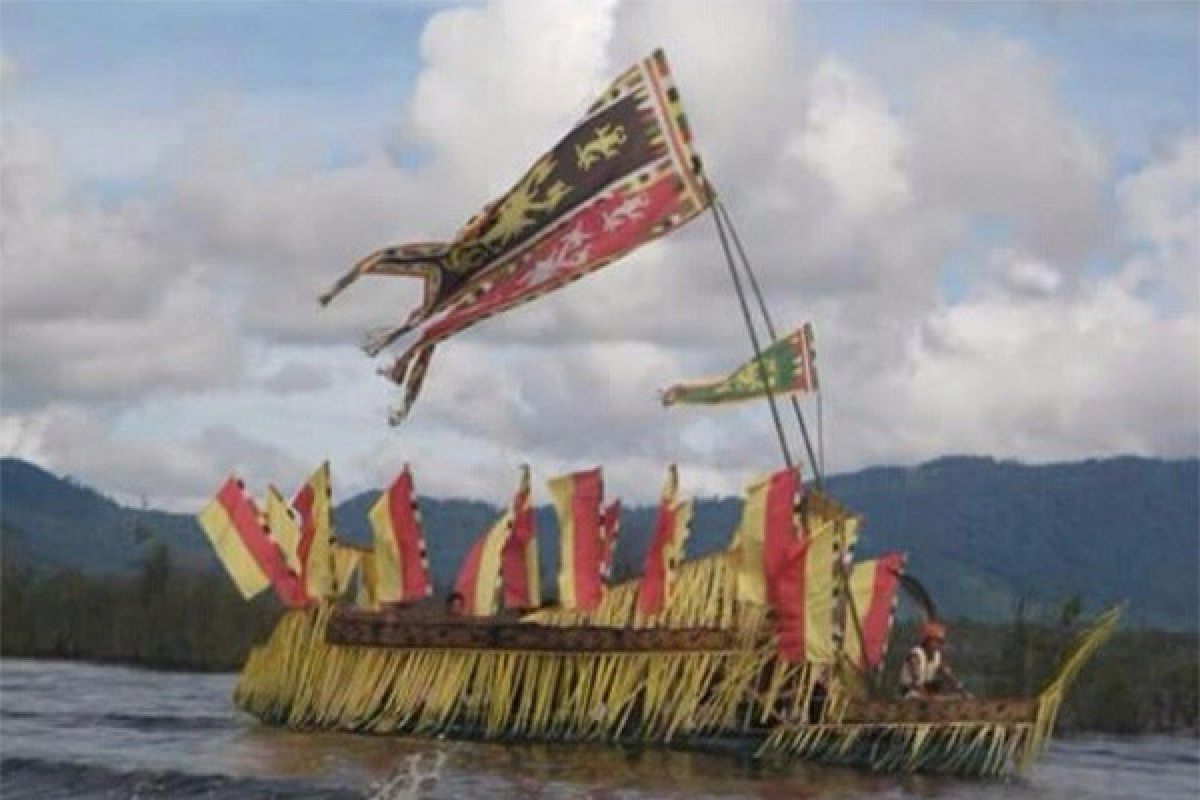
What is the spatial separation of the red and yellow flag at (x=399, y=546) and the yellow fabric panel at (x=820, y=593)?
725cm

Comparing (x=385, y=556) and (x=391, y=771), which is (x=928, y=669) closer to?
(x=391, y=771)

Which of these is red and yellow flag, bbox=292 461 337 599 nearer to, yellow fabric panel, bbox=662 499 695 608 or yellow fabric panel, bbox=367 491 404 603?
yellow fabric panel, bbox=367 491 404 603

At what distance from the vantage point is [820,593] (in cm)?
2984

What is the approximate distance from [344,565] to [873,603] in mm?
8892

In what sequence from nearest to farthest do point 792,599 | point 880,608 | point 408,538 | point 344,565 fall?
1. point 792,599
2. point 880,608
3. point 408,538
4. point 344,565

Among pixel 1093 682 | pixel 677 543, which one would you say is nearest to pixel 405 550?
pixel 677 543

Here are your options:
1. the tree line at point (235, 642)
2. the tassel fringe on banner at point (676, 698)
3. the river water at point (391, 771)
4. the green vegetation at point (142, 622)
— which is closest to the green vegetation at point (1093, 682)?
the tree line at point (235, 642)

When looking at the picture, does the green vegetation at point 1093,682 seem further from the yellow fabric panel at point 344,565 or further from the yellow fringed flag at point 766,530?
the yellow fringed flag at point 766,530

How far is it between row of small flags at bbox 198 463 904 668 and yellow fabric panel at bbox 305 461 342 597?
0.02 metres

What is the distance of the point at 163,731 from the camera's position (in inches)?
1403

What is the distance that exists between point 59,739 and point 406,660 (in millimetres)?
5358

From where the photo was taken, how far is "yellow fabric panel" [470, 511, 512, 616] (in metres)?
35.5

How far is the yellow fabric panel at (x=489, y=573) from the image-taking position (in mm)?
35469

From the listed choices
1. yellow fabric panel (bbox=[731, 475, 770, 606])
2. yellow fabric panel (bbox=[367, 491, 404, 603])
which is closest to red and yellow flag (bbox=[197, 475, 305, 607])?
yellow fabric panel (bbox=[367, 491, 404, 603])
